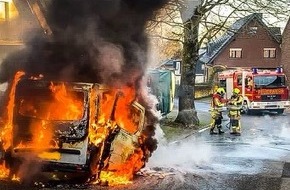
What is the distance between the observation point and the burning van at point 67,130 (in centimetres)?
791

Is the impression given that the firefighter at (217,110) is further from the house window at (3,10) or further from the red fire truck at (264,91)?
the red fire truck at (264,91)

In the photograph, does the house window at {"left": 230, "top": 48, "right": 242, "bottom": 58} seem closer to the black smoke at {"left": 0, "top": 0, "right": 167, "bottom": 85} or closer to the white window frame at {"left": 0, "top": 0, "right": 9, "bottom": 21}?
the white window frame at {"left": 0, "top": 0, "right": 9, "bottom": 21}

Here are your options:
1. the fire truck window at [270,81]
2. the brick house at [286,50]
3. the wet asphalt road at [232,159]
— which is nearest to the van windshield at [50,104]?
the wet asphalt road at [232,159]

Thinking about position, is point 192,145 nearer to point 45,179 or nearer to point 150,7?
point 150,7

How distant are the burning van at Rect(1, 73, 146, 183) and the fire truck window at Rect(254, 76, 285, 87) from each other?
1824 centimetres

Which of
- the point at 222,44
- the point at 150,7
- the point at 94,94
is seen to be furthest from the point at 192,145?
the point at 222,44

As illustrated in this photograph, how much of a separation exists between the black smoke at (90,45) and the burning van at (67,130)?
1.60ft

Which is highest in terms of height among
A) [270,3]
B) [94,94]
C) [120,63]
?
[270,3]

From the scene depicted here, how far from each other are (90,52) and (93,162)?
214cm

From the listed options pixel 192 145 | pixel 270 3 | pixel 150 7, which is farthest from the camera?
pixel 270 3

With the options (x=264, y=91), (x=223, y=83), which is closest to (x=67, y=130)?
(x=264, y=91)

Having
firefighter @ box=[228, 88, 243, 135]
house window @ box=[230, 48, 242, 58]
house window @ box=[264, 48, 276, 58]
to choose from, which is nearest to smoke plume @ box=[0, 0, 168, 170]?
firefighter @ box=[228, 88, 243, 135]

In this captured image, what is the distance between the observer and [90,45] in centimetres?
906

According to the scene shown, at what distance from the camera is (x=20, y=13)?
1436cm
